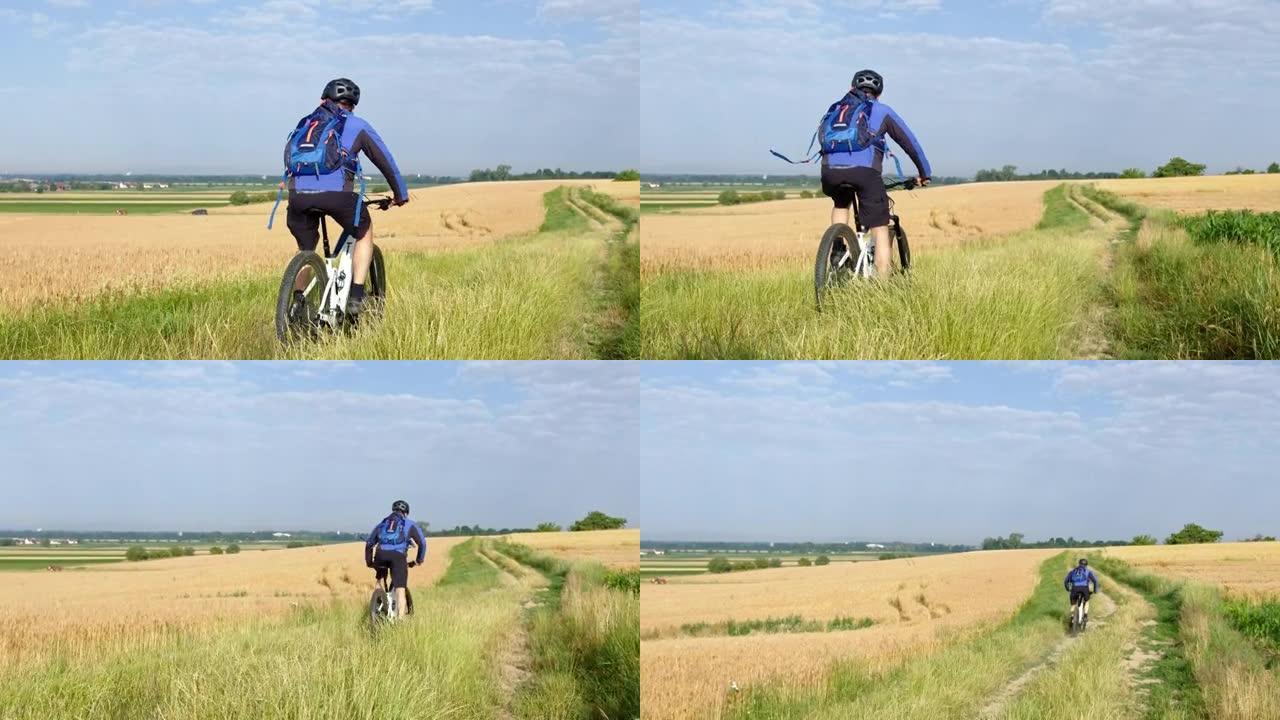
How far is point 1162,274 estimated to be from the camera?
10.4 m

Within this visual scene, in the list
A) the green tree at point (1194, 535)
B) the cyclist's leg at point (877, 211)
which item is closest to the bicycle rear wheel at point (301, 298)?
the cyclist's leg at point (877, 211)

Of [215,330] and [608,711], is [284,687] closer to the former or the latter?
[608,711]

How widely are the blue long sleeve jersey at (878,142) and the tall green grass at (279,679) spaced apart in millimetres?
4545

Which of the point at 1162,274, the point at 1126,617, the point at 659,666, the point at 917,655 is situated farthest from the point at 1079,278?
the point at 1126,617

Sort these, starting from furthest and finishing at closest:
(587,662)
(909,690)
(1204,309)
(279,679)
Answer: (587,662) → (1204,309) → (909,690) → (279,679)

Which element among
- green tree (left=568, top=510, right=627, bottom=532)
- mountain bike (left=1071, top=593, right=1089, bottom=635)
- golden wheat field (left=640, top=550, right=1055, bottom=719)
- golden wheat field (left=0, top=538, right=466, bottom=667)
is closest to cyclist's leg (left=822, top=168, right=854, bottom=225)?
golden wheat field (left=640, top=550, right=1055, bottom=719)

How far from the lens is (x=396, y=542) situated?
8.75 meters

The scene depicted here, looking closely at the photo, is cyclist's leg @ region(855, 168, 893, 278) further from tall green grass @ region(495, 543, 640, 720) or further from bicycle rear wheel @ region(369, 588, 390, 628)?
bicycle rear wheel @ region(369, 588, 390, 628)

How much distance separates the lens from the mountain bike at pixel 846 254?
678 centimetres

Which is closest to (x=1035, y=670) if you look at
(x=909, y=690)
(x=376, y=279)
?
(x=909, y=690)

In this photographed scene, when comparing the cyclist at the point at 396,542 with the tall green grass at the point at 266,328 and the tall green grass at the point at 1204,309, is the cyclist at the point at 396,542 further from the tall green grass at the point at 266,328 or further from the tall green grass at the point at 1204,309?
the tall green grass at the point at 1204,309

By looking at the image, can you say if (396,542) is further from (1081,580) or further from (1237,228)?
(1237,228)

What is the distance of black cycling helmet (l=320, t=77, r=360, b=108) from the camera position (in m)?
6.33

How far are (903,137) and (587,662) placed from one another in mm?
4878
